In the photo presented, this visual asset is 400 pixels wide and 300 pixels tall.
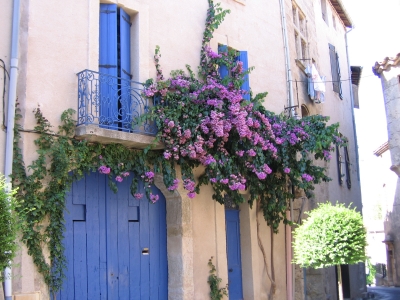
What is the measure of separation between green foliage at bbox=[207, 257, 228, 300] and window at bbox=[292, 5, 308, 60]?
6485mm

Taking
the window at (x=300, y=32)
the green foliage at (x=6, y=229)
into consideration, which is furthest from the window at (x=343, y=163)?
the green foliage at (x=6, y=229)

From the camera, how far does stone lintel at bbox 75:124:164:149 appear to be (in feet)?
24.5

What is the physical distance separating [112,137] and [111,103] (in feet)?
2.28

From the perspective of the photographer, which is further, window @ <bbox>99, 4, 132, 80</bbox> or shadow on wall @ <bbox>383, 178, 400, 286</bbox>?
shadow on wall @ <bbox>383, 178, 400, 286</bbox>

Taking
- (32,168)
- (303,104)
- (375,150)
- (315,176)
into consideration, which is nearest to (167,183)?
(32,168)

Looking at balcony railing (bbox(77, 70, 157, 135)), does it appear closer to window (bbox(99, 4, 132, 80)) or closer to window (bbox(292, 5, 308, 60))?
window (bbox(99, 4, 132, 80))

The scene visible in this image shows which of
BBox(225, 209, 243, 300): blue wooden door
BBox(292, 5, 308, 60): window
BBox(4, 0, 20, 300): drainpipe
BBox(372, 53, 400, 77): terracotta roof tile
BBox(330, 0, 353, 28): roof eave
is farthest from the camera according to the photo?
BBox(330, 0, 353, 28): roof eave

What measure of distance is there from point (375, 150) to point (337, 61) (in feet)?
20.8

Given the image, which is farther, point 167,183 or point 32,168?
point 167,183

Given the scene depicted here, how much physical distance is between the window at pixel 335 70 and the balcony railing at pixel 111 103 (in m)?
9.80

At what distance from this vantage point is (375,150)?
22500 mm

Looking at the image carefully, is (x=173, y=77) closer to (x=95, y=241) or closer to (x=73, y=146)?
(x=73, y=146)

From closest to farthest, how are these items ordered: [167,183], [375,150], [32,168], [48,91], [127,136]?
1. [32,168]
2. [48,91]
3. [127,136]
4. [167,183]
5. [375,150]

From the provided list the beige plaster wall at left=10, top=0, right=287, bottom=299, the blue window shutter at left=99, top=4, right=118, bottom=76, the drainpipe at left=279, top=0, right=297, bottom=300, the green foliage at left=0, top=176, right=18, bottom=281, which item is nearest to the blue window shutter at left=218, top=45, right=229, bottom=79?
the beige plaster wall at left=10, top=0, right=287, bottom=299
